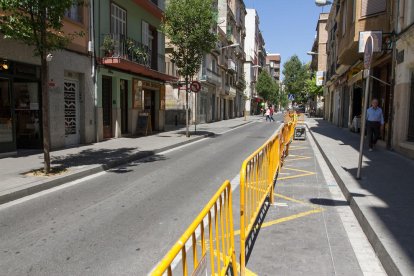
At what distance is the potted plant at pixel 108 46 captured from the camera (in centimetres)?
1564

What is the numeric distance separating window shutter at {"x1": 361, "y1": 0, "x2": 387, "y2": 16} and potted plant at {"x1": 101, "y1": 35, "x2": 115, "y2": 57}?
10384mm

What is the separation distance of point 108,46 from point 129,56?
2070mm

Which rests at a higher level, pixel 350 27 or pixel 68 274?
pixel 350 27

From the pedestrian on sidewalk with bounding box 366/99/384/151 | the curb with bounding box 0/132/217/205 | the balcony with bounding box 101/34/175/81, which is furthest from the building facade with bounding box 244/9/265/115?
the curb with bounding box 0/132/217/205

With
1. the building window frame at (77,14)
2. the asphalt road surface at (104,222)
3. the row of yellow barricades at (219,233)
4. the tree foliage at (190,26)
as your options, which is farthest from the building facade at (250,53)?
the row of yellow barricades at (219,233)

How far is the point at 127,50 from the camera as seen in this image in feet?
57.4

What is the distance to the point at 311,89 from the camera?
5984 cm

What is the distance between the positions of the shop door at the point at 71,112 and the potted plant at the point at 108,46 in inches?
83.3

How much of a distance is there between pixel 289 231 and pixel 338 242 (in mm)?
631

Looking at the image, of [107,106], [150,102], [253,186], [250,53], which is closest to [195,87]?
[150,102]

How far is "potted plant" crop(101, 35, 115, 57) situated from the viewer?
15.6 metres

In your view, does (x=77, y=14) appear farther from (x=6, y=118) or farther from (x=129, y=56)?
(x=6, y=118)

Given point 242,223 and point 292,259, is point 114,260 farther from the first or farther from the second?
point 292,259

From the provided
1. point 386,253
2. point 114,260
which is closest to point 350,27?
point 386,253
